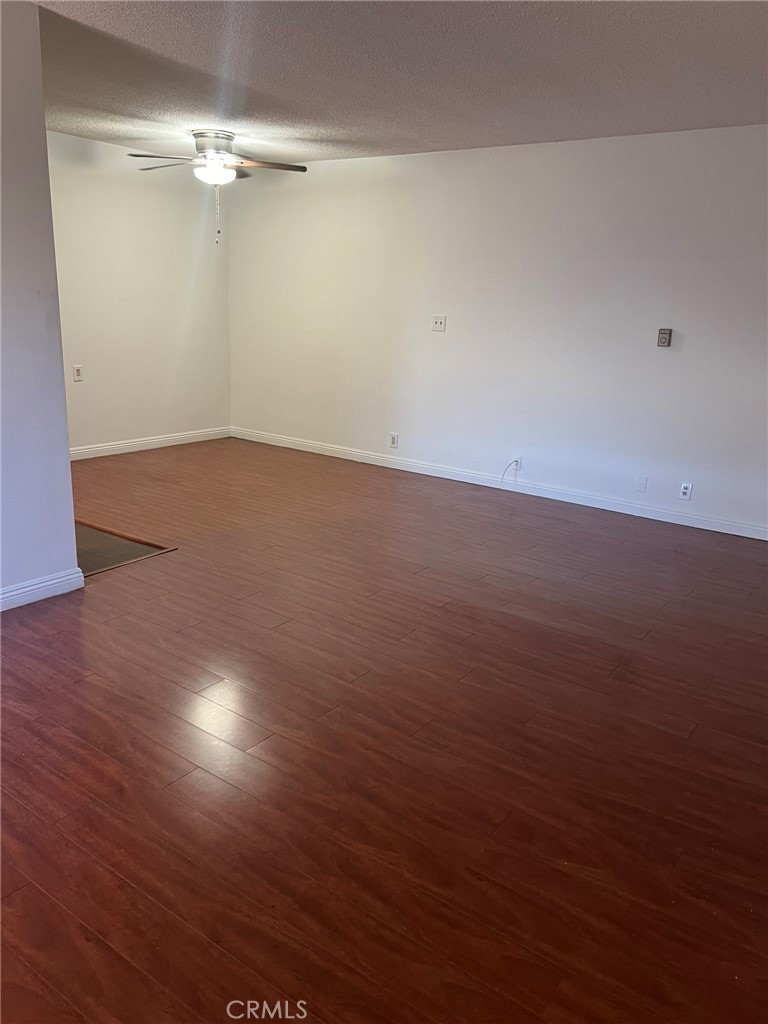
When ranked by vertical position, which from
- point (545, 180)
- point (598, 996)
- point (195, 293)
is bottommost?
point (598, 996)

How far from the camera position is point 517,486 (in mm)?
5438

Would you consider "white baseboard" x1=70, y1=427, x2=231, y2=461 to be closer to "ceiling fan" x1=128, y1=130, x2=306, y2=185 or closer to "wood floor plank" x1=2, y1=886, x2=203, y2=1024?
"ceiling fan" x1=128, y1=130, x2=306, y2=185

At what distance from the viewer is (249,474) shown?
5.64 meters

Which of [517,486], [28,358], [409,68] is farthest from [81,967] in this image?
[517,486]

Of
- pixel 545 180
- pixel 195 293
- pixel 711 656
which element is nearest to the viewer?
pixel 711 656

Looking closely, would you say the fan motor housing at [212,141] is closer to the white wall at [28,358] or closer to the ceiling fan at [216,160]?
the ceiling fan at [216,160]

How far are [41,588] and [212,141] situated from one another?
3.28 meters

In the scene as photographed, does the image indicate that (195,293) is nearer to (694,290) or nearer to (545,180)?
(545,180)

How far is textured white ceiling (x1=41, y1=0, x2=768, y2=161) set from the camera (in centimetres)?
262

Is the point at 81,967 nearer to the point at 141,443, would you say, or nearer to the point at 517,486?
the point at 517,486

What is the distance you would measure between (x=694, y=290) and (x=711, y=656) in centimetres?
250

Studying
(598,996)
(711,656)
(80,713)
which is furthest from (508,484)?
(598,996)

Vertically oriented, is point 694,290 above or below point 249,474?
above

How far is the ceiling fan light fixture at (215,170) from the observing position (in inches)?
188
